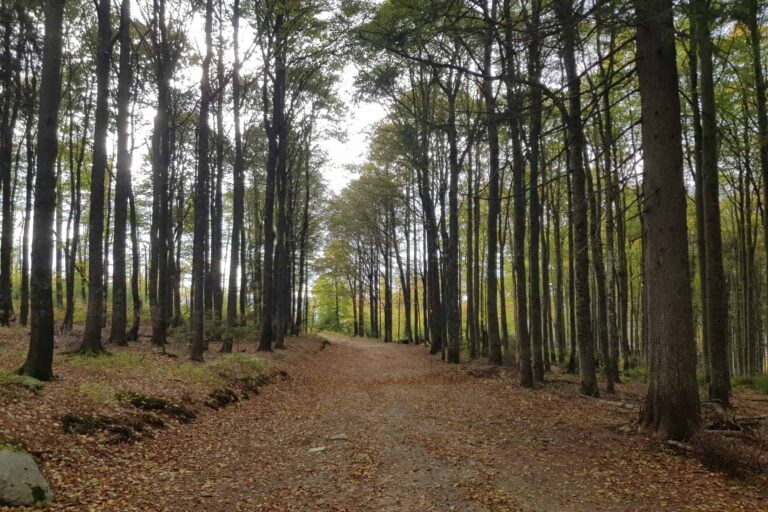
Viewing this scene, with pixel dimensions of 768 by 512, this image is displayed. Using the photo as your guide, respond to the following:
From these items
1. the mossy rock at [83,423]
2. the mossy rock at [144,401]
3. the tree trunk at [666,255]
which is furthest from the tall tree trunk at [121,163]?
the tree trunk at [666,255]

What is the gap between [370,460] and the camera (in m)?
6.48

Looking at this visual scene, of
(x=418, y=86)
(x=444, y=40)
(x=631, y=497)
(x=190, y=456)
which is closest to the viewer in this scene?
(x=631, y=497)

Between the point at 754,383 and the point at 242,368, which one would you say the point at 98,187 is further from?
the point at 754,383

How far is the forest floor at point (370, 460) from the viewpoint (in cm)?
498

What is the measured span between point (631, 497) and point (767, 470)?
7.09 ft

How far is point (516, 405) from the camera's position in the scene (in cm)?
1021

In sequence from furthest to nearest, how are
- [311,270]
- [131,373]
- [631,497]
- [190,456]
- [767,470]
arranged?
[311,270], [131,373], [190,456], [767,470], [631,497]

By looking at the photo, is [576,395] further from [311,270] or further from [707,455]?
[311,270]

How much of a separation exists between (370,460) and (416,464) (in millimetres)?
671

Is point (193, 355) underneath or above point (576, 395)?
above

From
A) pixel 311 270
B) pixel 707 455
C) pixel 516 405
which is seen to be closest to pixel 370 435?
pixel 516 405

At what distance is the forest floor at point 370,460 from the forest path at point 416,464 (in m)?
0.02

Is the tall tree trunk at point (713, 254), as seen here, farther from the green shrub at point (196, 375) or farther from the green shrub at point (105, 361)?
the green shrub at point (105, 361)

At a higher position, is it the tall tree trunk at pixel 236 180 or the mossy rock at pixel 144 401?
the tall tree trunk at pixel 236 180
